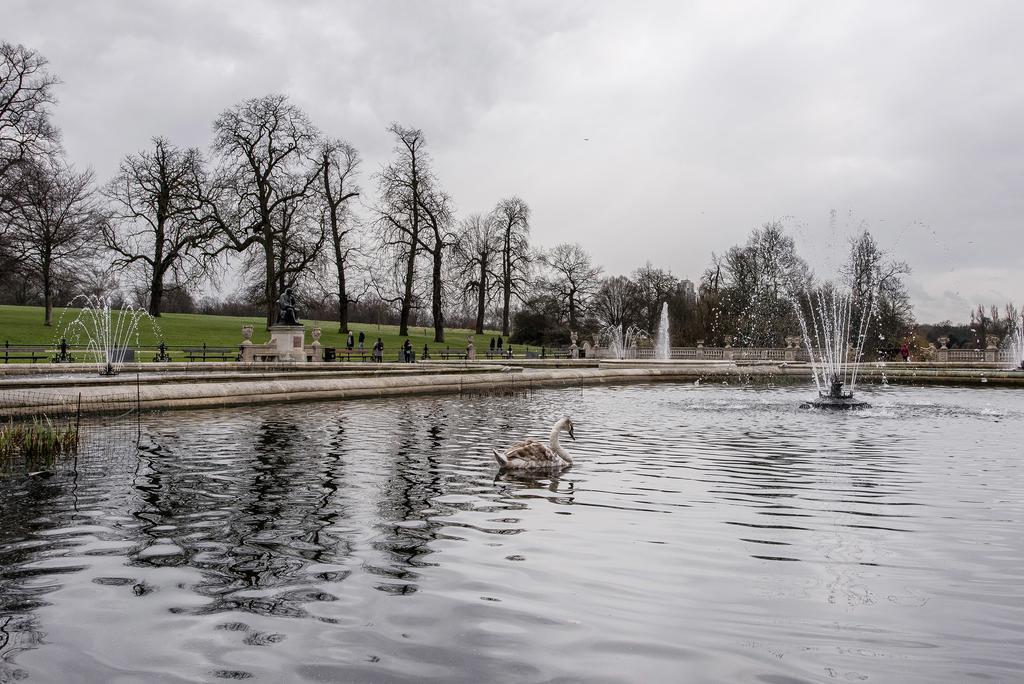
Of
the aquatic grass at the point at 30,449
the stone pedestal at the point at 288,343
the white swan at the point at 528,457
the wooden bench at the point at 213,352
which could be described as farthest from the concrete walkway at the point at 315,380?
the wooden bench at the point at 213,352

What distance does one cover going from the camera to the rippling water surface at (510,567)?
175 inches

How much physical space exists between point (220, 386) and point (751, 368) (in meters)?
32.5

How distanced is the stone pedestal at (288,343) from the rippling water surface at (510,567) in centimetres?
2787

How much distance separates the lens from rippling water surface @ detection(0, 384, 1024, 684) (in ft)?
14.6

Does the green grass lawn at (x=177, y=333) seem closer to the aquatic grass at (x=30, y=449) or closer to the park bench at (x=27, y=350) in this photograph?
the park bench at (x=27, y=350)

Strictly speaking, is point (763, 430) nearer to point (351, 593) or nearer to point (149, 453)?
point (149, 453)

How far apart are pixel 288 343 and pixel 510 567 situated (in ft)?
117

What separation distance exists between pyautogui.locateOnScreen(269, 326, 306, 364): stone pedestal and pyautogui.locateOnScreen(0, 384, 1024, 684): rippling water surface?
27871 mm

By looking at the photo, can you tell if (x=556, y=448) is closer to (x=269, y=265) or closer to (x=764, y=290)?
(x=269, y=265)

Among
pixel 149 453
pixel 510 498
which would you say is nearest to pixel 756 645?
pixel 510 498

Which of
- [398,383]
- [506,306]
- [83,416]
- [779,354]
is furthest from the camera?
[506,306]

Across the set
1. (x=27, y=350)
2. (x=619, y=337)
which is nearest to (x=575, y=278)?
(x=619, y=337)

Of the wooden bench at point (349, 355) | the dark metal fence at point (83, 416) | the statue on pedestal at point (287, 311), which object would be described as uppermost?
the statue on pedestal at point (287, 311)

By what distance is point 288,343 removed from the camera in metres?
40.1
